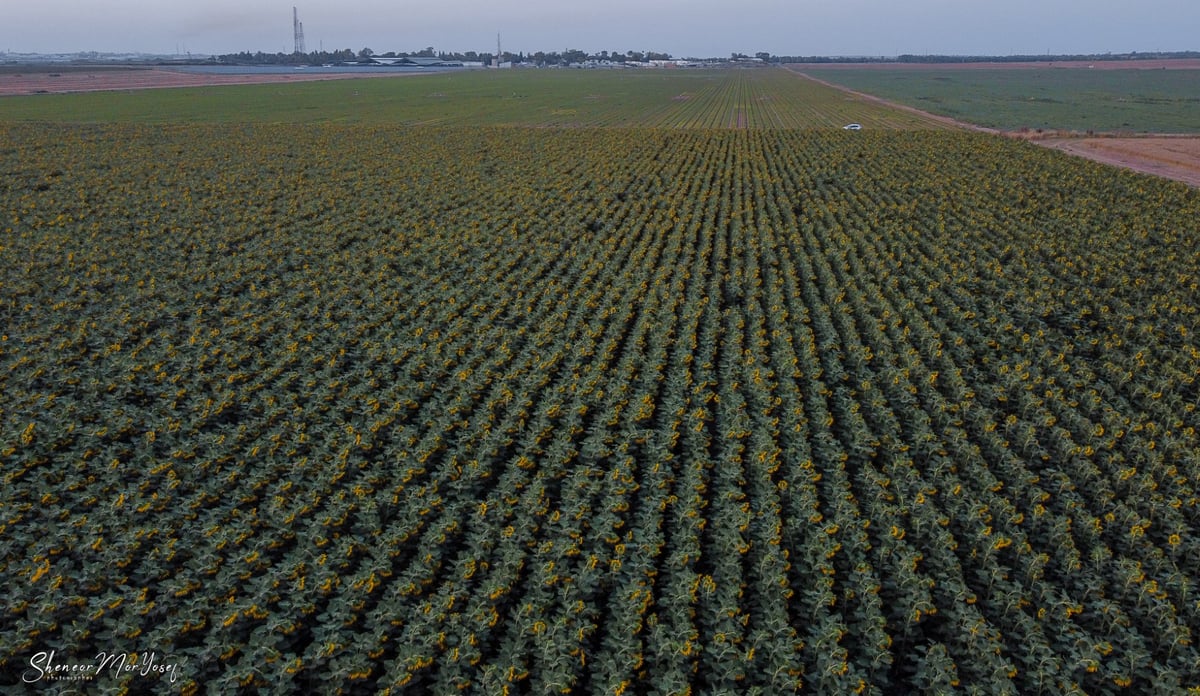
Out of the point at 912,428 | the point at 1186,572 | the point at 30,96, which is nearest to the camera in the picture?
the point at 1186,572

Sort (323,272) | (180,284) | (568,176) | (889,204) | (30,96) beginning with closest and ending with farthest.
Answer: (180,284)
(323,272)
(889,204)
(568,176)
(30,96)

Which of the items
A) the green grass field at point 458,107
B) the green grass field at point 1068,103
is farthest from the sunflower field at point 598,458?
the green grass field at point 1068,103

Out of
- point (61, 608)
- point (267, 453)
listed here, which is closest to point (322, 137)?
point (267, 453)

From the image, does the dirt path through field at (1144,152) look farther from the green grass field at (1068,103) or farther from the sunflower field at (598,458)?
the sunflower field at (598,458)

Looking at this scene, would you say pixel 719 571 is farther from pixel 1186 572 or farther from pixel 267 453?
pixel 267 453

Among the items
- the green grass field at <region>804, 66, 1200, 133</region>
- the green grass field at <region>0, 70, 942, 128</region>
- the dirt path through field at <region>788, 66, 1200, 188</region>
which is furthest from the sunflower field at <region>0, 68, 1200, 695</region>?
the green grass field at <region>804, 66, 1200, 133</region>

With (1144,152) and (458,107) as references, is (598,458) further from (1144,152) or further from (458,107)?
(458,107)
